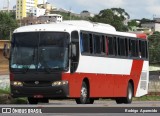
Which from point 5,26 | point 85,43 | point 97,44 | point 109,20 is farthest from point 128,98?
point 109,20

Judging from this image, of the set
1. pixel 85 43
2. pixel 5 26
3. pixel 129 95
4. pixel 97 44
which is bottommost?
pixel 5 26

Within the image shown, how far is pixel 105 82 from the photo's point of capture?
93.0 ft

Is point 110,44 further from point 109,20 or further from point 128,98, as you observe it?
point 109,20

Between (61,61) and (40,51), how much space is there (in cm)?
93

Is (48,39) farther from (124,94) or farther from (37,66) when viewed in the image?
(124,94)

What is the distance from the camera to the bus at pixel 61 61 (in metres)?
24.3

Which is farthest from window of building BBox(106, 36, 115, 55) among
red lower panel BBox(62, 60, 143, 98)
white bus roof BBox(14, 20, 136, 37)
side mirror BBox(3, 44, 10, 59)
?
side mirror BBox(3, 44, 10, 59)

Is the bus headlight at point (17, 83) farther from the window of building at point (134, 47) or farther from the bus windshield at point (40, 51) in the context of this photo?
the window of building at point (134, 47)

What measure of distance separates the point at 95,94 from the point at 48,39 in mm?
3876

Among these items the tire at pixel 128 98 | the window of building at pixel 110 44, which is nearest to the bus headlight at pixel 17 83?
the window of building at pixel 110 44

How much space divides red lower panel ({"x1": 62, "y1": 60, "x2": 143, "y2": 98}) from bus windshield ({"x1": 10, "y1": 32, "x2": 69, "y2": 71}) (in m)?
0.70

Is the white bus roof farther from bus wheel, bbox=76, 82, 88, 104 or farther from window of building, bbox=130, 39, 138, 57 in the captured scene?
window of building, bbox=130, 39, 138, 57

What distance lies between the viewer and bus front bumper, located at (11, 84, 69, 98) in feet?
79.7

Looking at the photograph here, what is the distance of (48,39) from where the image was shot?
973 inches
